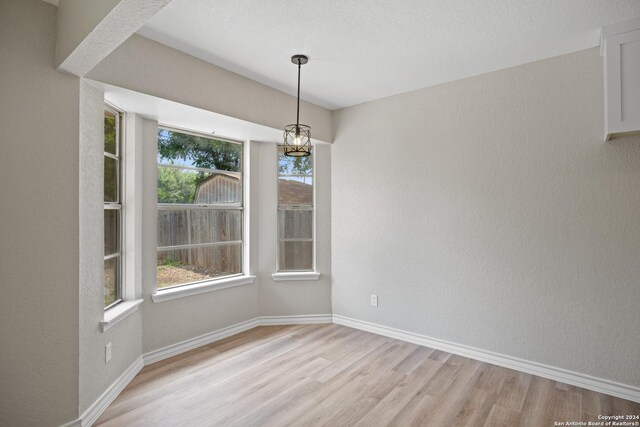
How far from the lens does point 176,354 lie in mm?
3244

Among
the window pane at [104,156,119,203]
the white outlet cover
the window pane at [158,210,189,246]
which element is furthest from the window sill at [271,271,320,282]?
the window pane at [104,156,119,203]

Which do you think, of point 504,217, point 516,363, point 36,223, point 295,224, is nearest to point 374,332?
point 516,363

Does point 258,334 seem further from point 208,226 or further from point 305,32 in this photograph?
point 305,32

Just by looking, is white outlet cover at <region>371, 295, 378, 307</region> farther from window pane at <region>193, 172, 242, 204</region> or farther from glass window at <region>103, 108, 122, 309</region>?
glass window at <region>103, 108, 122, 309</region>

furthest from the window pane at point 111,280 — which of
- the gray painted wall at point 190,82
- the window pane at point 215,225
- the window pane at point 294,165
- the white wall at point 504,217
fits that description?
the white wall at point 504,217

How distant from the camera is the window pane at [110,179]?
2.72 meters

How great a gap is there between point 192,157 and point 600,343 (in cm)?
402

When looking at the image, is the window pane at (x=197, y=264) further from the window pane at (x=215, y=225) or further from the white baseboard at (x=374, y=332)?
the white baseboard at (x=374, y=332)

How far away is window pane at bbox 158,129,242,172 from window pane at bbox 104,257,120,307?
1.07 meters

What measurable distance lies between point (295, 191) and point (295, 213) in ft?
0.92

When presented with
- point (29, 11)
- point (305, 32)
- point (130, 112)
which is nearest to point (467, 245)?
point (305, 32)

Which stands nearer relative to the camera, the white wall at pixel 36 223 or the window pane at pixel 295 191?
the white wall at pixel 36 223

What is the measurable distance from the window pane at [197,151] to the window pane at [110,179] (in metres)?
0.50

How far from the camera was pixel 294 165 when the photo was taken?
4.21m
